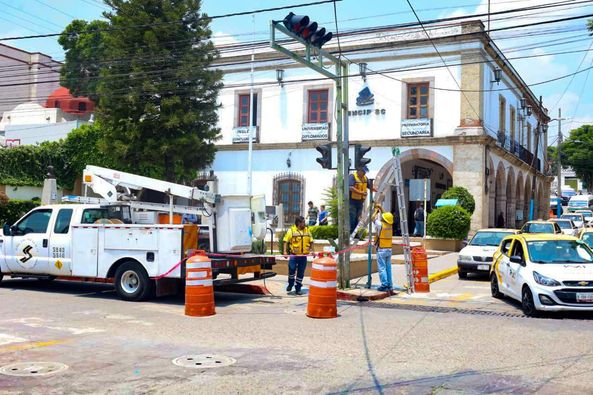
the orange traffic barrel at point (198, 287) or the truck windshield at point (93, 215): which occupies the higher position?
the truck windshield at point (93, 215)

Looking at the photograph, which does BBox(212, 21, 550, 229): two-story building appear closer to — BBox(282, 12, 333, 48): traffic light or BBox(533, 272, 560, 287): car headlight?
BBox(282, 12, 333, 48): traffic light

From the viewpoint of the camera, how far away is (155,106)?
25750mm

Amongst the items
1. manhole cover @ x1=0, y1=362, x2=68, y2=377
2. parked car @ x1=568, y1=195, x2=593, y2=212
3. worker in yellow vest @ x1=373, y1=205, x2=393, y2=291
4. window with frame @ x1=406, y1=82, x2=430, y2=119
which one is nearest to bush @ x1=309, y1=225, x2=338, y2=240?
window with frame @ x1=406, y1=82, x2=430, y2=119

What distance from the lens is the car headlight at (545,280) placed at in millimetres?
10781

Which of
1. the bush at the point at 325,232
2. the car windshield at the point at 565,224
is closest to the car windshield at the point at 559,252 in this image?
the bush at the point at 325,232

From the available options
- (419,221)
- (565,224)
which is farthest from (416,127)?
(565,224)

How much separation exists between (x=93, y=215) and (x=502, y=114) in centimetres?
2645

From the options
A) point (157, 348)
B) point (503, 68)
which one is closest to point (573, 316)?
point (157, 348)

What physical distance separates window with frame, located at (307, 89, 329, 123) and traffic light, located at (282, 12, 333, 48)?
729 inches

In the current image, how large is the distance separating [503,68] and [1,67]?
39.1m

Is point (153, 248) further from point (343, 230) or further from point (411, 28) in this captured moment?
point (411, 28)

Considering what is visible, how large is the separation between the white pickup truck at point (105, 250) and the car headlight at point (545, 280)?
5429mm

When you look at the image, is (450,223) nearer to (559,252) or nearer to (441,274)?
(441,274)

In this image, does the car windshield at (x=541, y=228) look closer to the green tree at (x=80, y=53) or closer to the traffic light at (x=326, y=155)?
the traffic light at (x=326, y=155)
